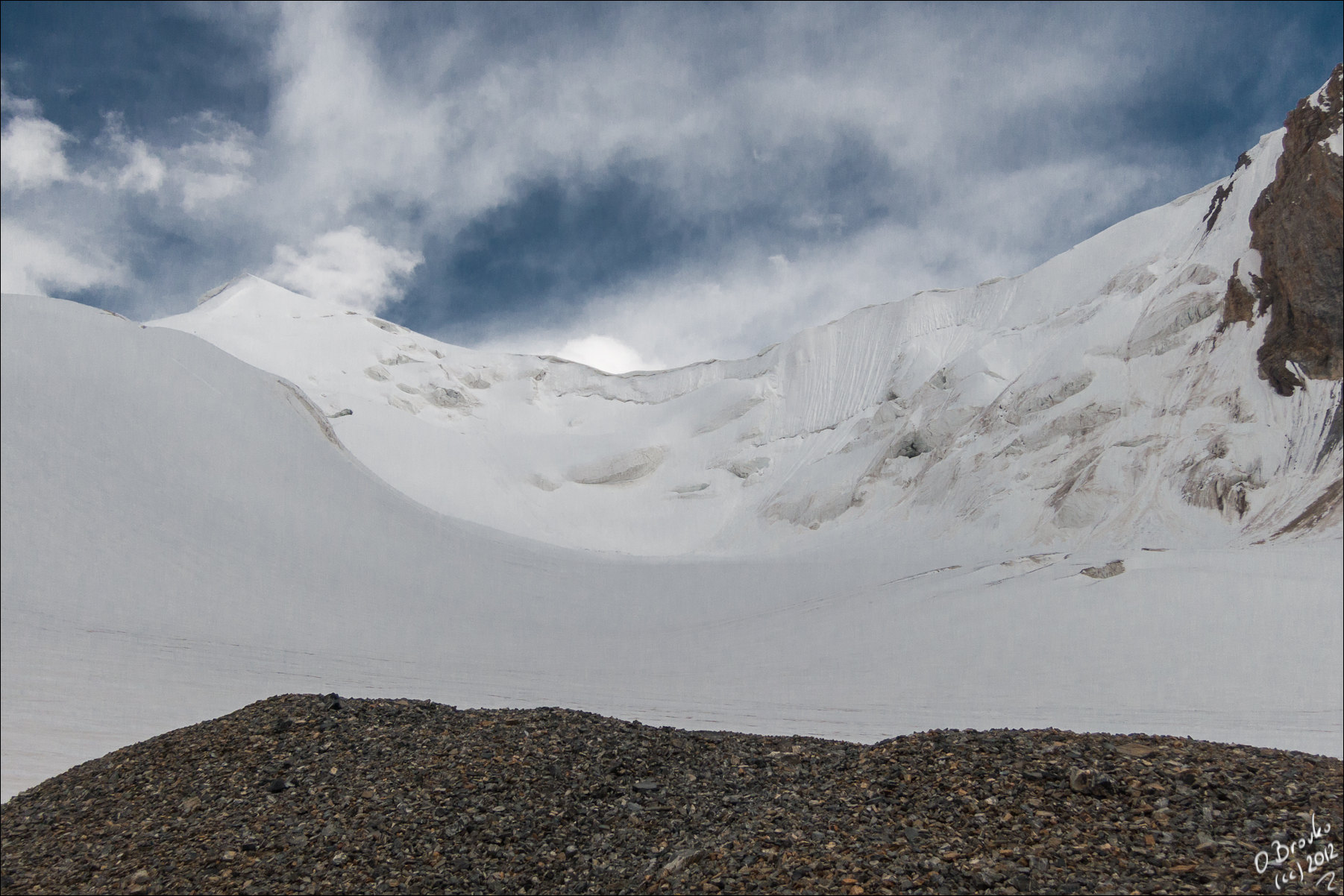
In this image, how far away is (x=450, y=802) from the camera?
609 centimetres

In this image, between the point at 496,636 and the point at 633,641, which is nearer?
the point at 496,636

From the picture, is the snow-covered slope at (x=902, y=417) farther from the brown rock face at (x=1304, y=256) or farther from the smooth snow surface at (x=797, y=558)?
the brown rock face at (x=1304, y=256)

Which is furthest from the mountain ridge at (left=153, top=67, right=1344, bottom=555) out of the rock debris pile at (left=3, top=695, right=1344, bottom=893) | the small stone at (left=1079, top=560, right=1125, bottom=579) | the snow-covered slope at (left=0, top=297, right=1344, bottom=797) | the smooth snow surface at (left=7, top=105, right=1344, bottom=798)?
the rock debris pile at (left=3, top=695, right=1344, bottom=893)

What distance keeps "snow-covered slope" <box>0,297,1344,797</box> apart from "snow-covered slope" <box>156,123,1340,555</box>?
6.93 meters

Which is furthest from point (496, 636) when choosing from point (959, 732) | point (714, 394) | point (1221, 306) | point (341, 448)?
point (714, 394)

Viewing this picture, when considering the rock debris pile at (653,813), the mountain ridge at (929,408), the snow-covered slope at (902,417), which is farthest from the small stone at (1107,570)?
the rock debris pile at (653,813)

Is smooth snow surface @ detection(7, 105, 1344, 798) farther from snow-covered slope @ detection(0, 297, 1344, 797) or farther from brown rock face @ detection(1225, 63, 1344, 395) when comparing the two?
brown rock face @ detection(1225, 63, 1344, 395)

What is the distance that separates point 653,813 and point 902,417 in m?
52.0

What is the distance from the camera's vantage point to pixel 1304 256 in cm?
3030

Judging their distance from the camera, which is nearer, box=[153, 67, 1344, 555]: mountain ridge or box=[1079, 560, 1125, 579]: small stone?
box=[1079, 560, 1125, 579]: small stone

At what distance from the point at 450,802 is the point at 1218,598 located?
19.4 m

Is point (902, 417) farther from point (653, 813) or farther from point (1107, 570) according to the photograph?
point (653, 813)

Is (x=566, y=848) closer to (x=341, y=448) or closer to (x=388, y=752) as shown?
(x=388, y=752)

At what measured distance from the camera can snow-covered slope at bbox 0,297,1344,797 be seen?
565 inches
